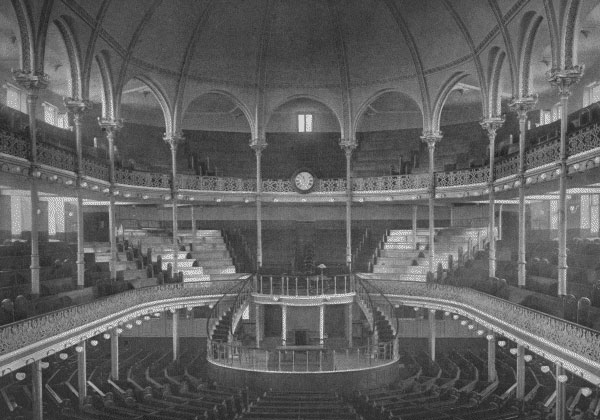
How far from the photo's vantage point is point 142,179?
1148 inches

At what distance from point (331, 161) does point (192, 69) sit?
10.5 meters

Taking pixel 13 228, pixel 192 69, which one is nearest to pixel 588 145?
pixel 192 69

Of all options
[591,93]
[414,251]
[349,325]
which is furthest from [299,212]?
[591,93]

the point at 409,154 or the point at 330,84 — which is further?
the point at 409,154

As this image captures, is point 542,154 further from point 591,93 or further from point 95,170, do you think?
point 95,170

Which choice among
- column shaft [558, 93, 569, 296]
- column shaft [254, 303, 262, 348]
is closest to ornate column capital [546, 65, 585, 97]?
column shaft [558, 93, 569, 296]

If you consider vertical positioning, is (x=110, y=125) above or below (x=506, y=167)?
above

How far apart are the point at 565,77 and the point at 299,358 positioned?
48.8ft

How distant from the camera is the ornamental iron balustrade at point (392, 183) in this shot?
101 feet

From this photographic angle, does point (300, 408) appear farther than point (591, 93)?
No

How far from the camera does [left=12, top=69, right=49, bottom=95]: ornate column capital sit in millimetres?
18922

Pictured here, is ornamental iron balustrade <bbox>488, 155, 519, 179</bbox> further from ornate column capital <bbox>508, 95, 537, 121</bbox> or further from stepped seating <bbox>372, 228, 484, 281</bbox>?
stepped seating <bbox>372, 228, 484, 281</bbox>

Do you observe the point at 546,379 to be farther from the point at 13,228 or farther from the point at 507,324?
the point at 13,228

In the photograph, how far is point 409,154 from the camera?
3566 centimetres
